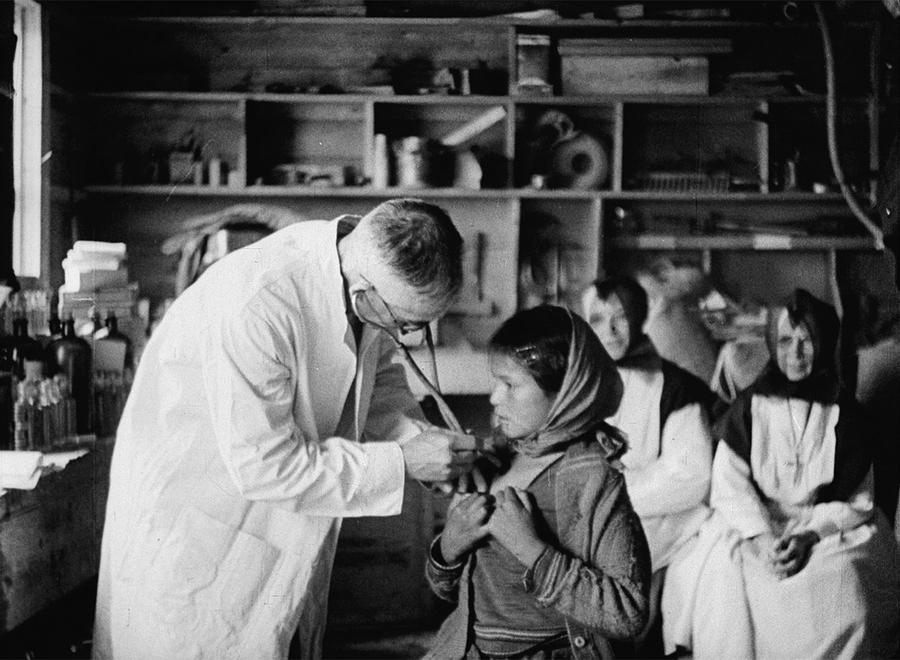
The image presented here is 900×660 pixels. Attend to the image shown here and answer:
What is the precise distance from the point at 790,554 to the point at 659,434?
0.62 m

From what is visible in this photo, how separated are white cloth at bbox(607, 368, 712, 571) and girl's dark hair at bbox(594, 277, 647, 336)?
212 mm

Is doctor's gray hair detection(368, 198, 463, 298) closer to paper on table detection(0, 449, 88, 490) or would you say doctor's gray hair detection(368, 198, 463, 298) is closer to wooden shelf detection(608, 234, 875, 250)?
paper on table detection(0, 449, 88, 490)

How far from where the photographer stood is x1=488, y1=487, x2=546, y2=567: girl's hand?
1.85 m

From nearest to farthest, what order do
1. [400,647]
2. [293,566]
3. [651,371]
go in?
[293,566] < [651,371] < [400,647]

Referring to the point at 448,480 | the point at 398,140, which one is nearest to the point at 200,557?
the point at 448,480

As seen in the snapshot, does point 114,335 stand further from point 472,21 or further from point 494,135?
point 472,21

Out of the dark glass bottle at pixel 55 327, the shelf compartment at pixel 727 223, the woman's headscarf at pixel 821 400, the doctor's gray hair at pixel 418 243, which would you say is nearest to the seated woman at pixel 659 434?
the woman's headscarf at pixel 821 400

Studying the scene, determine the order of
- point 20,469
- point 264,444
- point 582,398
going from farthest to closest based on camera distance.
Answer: point 20,469 → point 264,444 → point 582,398

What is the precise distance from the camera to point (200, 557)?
216cm

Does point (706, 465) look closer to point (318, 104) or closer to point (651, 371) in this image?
point (651, 371)

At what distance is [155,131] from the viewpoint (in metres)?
4.66

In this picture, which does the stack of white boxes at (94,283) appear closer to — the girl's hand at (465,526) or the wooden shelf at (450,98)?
the wooden shelf at (450,98)

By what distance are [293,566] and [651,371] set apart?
5.50 ft

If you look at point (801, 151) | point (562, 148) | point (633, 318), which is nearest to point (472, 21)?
point (562, 148)
